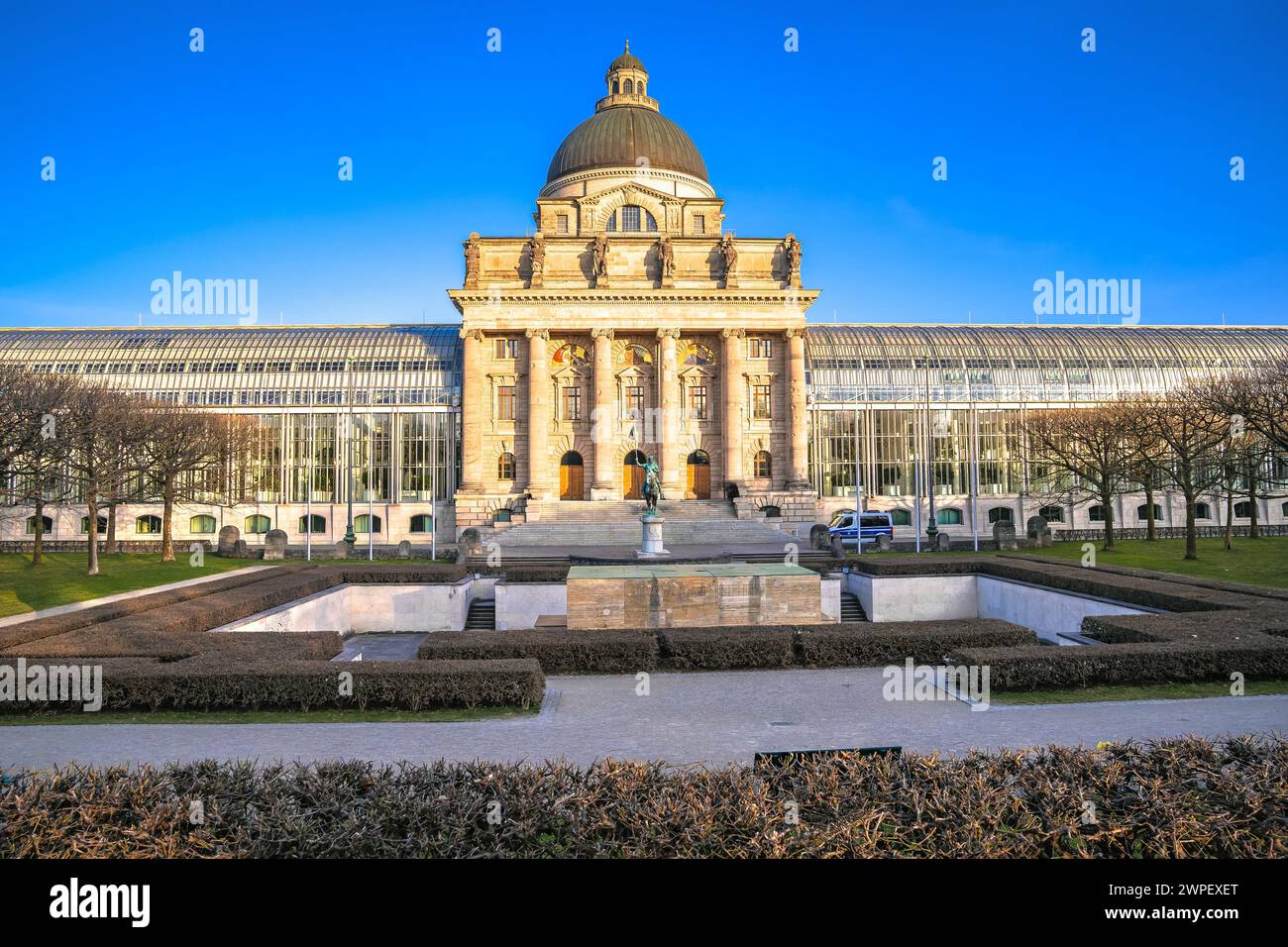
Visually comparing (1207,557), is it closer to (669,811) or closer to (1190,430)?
(1190,430)

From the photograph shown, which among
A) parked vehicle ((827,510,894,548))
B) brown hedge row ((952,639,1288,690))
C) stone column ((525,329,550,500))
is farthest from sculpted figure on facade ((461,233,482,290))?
brown hedge row ((952,639,1288,690))

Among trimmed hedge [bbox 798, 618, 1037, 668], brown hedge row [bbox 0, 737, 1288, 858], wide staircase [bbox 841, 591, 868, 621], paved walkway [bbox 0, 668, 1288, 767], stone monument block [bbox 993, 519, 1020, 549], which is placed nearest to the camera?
brown hedge row [bbox 0, 737, 1288, 858]

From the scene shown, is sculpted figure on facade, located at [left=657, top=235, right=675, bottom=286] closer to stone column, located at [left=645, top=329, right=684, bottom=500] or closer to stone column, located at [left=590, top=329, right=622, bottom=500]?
stone column, located at [left=645, top=329, right=684, bottom=500]

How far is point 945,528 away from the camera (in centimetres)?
6900

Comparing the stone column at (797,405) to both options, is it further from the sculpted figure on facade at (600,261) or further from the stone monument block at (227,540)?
the stone monument block at (227,540)

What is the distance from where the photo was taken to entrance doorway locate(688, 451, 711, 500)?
2675 inches

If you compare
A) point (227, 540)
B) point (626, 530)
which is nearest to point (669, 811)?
point (626, 530)

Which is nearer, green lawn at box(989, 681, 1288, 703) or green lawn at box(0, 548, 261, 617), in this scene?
green lawn at box(989, 681, 1288, 703)

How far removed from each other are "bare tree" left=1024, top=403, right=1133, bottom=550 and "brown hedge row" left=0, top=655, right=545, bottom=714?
44049 millimetres

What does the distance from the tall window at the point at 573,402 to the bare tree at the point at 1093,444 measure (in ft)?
115

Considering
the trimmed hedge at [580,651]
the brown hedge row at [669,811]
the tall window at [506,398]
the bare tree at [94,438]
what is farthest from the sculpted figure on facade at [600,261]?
the brown hedge row at [669,811]

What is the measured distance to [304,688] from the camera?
15453mm
